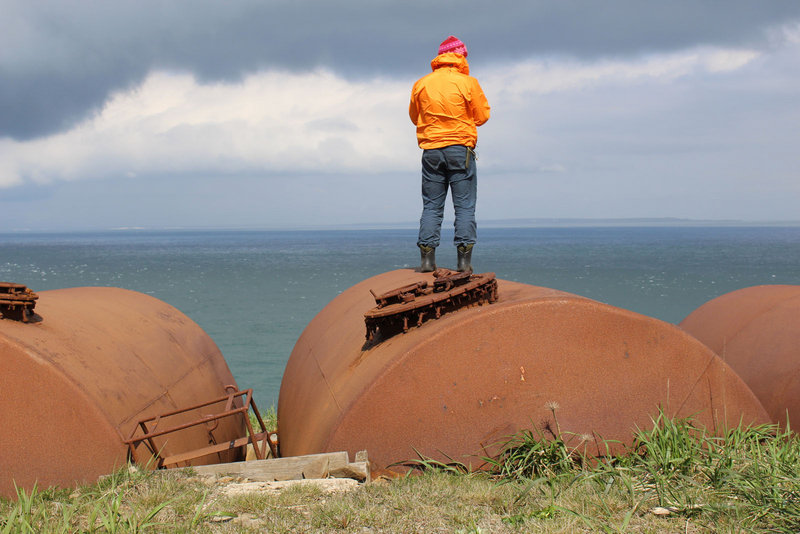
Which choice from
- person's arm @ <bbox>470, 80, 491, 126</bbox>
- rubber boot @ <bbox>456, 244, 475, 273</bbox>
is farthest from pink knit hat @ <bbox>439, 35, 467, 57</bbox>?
rubber boot @ <bbox>456, 244, 475, 273</bbox>

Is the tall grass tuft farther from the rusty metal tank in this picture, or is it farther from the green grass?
the rusty metal tank

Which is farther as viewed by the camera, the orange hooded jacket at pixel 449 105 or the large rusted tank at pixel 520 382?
the orange hooded jacket at pixel 449 105

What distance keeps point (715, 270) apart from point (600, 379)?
43188 mm

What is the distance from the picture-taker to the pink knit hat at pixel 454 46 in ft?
20.3

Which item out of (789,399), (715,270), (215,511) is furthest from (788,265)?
(215,511)

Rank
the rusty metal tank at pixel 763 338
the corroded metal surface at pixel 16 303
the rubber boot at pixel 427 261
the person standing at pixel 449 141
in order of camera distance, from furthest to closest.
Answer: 1. the person standing at pixel 449 141
2. the rubber boot at pixel 427 261
3. the rusty metal tank at pixel 763 338
4. the corroded metal surface at pixel 16 303

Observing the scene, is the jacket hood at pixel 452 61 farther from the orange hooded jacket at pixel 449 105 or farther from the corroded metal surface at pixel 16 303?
the corroded metal surface at pixel 16 303

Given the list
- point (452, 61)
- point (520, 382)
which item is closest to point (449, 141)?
point (452, 61)

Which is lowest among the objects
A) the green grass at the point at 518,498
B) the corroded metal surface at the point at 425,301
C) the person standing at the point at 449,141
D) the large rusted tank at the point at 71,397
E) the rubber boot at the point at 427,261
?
the green grass at the point at 518,498

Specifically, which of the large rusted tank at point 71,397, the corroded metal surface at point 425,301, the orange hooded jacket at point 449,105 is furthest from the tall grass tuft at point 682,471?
the orange hooded jacket at point 449,105

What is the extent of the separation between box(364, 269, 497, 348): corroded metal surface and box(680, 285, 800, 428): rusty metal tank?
232 centimetres

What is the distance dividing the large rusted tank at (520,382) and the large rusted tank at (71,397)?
1.17 m

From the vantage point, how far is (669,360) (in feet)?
12.5

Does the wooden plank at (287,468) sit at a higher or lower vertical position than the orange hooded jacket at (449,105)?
lower
